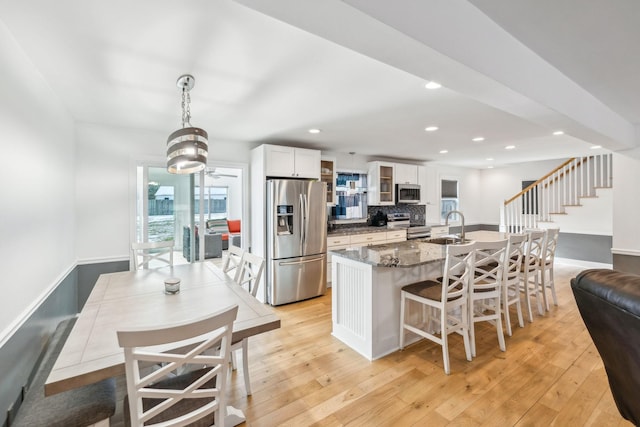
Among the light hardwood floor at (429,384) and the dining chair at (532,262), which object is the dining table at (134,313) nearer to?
the light hardwood floor at (429,384)

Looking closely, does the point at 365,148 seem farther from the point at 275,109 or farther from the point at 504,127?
the point at 275,109

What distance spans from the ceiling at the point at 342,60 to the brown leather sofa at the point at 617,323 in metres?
1.07

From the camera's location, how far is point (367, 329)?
244cm

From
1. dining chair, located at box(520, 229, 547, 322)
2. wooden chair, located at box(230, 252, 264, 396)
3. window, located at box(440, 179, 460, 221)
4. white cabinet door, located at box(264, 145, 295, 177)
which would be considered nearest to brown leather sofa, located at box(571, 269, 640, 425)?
wooden chair, located at box(230, 252, 264, 396)

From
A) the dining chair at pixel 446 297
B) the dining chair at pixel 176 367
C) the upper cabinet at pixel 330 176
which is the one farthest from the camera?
the upper cabinet at pixel 330 176

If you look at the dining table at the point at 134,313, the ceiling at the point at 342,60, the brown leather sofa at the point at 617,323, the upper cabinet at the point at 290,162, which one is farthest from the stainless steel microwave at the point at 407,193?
the brown leather sofa at the point at 617,323

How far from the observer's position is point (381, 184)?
540 centimetres

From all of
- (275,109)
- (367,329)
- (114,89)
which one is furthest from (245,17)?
(367,329)

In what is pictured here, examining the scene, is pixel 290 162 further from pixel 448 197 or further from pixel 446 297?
pixel 448 197

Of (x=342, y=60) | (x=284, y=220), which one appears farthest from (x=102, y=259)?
(x=342, y=60)

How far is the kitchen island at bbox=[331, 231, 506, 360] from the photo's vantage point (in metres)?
2.39

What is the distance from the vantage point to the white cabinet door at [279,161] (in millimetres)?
3818

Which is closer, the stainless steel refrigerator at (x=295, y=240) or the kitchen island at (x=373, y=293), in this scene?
the kitchen island at (x=373, y=293)

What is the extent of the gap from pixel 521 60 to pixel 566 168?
19.4 ft
